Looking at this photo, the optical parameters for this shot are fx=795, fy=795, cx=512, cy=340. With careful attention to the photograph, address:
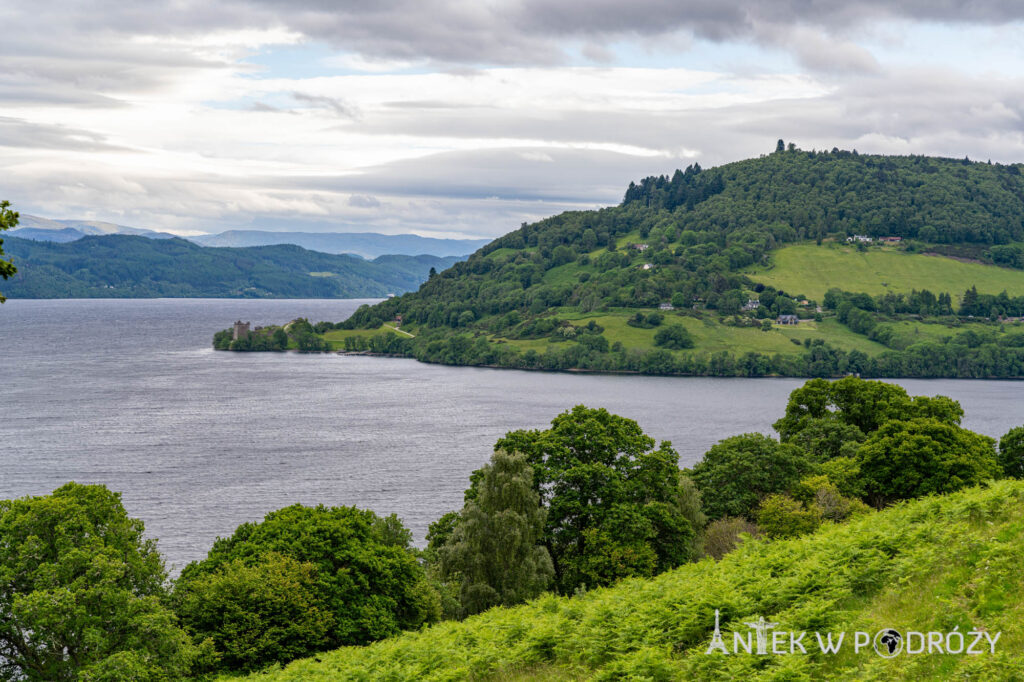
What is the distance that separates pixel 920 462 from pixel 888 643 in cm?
4833

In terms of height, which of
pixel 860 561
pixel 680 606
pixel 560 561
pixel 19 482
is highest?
pixel 860 561

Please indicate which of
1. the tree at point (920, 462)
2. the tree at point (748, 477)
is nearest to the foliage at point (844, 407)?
the tree at point (920, 462)

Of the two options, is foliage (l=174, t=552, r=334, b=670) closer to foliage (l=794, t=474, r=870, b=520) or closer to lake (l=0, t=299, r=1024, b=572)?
lake (l=0, t=299, r=1024, b=572)

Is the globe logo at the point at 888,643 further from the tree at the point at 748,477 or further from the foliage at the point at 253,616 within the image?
the tree at the point at 748,477

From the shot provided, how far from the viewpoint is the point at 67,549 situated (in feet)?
105

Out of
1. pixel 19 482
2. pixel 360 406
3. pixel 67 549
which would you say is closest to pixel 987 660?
pixel 67 549

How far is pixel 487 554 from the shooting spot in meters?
47.2

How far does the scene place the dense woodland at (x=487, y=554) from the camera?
2558cm

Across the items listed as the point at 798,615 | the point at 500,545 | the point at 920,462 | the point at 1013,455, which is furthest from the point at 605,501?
the point at 1013,455

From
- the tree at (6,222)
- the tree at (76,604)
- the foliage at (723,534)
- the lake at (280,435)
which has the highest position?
the tree at (6,222)

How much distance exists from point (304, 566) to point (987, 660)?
96.7ft

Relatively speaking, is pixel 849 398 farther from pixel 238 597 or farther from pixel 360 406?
pixel 360 406

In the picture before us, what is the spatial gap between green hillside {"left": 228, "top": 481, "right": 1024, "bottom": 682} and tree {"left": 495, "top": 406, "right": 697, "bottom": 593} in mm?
20609

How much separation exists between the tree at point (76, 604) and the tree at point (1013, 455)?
63398mm
